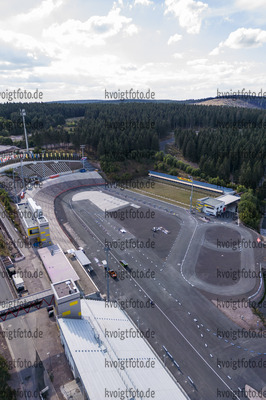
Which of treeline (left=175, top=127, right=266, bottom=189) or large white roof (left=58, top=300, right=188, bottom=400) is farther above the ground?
treeline (left=175, top=127, right=266, bottom=189)

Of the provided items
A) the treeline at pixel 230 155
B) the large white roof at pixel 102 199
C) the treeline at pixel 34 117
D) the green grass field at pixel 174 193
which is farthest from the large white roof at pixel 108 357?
the treeline at pixel 34 117

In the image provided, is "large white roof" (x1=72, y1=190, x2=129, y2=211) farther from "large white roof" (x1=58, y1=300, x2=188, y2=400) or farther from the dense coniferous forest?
"large white roof" (x1=58, y1=300, x2=188, y2=400)

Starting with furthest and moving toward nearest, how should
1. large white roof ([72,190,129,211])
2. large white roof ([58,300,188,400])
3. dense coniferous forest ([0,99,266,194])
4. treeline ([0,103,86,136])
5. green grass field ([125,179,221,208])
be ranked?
treeline ([0,103,86,136])
dense coniferous forest ([0,99,266,194])
green grass field ([125,179,221,208])
large white roof ([72,190,129,211])
large white roof ([58,300,188,400])

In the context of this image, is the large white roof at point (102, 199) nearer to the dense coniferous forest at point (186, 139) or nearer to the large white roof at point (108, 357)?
the dense coniferous forest at point (186, 139)

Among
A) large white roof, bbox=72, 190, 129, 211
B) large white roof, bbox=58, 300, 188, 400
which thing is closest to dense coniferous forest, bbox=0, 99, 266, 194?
large white roof, bbox=72, 190, 129, 211

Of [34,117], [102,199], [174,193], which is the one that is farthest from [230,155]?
[34,117]

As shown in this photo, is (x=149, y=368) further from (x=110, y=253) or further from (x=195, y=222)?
(x=195, y=222)
